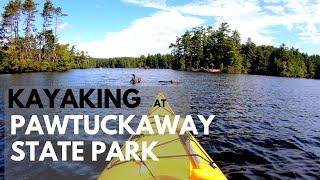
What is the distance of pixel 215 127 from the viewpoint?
18703mm

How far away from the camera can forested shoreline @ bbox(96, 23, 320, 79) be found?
11631 centimetres

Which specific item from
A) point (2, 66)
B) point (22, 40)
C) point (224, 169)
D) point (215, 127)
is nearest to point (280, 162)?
point (224, 169)

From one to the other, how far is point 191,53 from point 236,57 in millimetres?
22765

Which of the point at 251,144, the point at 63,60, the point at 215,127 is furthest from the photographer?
the point at 63,60

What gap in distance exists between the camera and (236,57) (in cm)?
11562

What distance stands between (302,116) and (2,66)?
65.4 m

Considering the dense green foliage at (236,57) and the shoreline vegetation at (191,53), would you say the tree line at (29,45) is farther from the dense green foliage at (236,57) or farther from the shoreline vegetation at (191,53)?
the dense green foliage at (236,57)

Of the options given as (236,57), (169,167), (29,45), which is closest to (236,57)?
(236,57)

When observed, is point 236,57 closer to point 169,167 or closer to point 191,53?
point 191,53

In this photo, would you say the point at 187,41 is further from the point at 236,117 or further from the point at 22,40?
the point at 236,117

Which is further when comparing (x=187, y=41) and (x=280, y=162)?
(x=187, y=41)

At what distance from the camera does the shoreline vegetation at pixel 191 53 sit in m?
83.4

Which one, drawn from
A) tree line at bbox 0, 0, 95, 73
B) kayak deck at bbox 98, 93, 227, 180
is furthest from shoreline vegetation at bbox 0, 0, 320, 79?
kayak deck at bbox 98, 93, 227, 180

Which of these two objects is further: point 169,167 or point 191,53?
point 191,53
